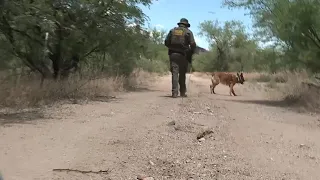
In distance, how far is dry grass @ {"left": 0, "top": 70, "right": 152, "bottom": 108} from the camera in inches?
528

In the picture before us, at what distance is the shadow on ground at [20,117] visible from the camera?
10.4m

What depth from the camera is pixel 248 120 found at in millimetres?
11734

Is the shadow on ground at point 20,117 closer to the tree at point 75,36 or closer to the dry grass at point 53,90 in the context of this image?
the dry grass at point 53,90

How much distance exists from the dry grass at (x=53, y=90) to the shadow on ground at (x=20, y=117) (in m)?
1.28

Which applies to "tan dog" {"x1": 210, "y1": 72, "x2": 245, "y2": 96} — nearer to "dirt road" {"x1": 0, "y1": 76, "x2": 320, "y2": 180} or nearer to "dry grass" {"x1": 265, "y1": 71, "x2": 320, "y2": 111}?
"dry grass" {"x1": 265, "y1": 71, "x2": 320, "y2": 111}

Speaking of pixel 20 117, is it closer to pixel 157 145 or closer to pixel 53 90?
pixel 157 145

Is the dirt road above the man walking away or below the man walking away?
below

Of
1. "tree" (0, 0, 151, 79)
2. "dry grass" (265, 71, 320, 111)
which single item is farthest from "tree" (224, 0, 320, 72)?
"tree" (0, 0, 151, 79)

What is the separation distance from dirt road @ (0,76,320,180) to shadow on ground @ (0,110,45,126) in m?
0.02

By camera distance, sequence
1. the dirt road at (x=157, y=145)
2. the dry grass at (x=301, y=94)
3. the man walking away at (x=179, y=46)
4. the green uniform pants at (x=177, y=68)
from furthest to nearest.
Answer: the green uniform pants at (x=177, y=68), the man walking away at (x=179, y=46), the dry grass at (x=301, y=94), the dirt road at (x=157, y=145)

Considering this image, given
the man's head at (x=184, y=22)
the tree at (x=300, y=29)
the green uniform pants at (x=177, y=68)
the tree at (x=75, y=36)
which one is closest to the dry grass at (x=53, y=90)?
the tree at (x=75, y=36)

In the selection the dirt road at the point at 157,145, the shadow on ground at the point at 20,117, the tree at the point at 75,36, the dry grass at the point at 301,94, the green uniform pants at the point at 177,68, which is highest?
the tree at the point at 75,36

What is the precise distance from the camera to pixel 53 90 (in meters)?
15.6

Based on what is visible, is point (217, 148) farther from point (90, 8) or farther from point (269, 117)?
point (90, 8)
